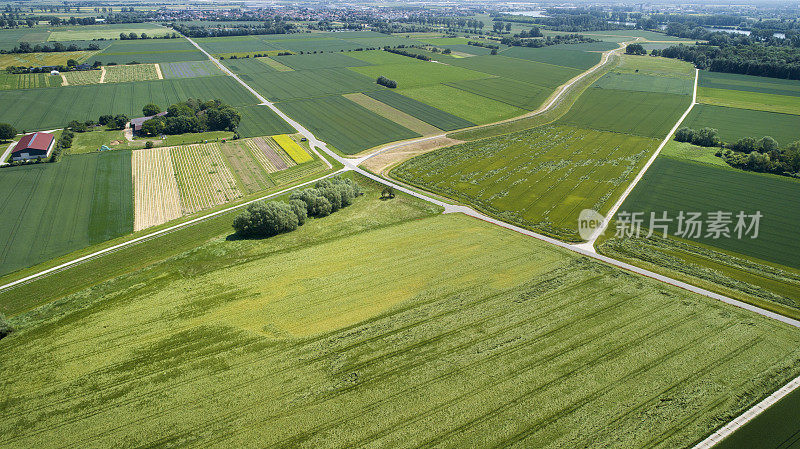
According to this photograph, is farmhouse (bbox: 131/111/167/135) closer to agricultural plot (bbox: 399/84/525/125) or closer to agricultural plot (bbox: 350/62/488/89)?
agricultural plot (bbox: 399/84/525/125)

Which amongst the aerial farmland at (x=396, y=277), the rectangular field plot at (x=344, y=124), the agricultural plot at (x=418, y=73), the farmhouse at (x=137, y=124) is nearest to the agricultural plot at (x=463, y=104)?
the aerial farmland at (x=396, y=277)

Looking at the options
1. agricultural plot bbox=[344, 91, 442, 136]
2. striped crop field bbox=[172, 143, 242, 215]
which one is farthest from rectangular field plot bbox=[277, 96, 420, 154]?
striped crop field bbox=[172, 143, 242, 215]

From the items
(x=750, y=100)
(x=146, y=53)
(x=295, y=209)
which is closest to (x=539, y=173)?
(x=295, y=209)

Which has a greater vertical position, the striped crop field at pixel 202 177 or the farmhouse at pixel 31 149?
the farmhouse at pixel 31 149

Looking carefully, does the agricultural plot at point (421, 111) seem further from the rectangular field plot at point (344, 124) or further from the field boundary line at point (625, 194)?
the field boundary line at point (625, 194)

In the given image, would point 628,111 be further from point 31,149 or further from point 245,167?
point 31,149

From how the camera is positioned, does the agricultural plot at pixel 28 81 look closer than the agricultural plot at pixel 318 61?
Yes
